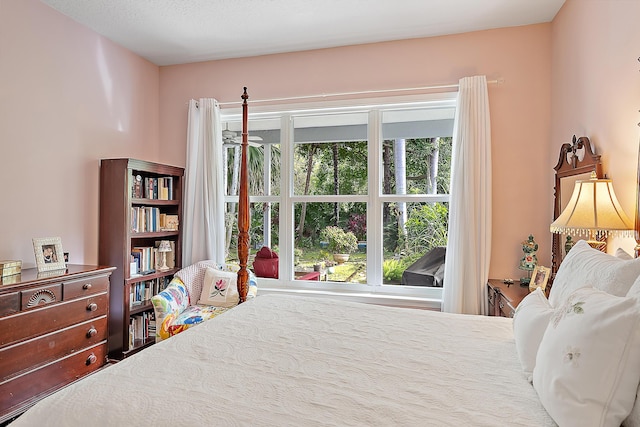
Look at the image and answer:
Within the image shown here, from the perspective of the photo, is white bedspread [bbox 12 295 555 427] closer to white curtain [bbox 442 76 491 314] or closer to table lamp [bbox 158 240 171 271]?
white curtain [bbox 442 76 491 314]

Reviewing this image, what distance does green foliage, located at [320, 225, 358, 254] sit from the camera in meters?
3.62

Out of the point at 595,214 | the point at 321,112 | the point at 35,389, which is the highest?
the point at 321,112

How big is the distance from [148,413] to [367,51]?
323 cm

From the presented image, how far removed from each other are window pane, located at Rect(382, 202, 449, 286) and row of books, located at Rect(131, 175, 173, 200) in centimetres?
206

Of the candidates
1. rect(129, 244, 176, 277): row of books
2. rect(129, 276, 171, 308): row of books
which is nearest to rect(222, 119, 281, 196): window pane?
rect(129, 244, 176, 277): row of books

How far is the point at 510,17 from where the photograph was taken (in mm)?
2939

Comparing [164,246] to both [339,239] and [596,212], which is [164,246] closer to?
[339,239]

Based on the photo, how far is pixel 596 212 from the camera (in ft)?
6.08

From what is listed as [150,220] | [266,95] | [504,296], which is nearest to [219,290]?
[150,220]

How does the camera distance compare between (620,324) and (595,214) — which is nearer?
(620,324)

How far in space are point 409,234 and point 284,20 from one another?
2.09m

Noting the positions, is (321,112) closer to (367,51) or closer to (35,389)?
(367,51)

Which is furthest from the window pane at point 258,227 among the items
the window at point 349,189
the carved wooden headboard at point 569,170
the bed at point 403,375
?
the carved wooden headboard at point 569,170

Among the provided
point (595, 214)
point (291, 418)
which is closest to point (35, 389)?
point (291, 418)
